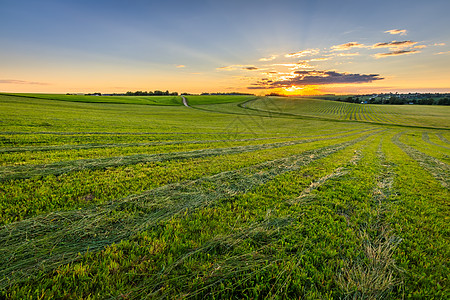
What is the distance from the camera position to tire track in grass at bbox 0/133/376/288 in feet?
9.08

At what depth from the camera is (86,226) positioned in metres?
3.61

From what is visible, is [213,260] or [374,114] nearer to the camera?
[213,260]

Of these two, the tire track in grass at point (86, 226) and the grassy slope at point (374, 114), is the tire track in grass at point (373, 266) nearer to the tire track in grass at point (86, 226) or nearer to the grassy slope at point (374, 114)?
the tire track in grass at point (86, 226)

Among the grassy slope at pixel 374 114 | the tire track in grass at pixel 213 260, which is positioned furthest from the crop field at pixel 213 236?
the grassy slope at pixel 374 114

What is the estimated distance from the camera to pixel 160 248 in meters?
3.17

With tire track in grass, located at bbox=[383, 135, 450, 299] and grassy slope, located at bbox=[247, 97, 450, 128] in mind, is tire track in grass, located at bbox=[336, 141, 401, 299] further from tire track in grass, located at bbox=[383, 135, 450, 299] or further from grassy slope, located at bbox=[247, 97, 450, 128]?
grassy slope, located at bbox=[247, 97, 450, 128]

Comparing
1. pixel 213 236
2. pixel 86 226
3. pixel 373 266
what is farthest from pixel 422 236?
pixel 86 226

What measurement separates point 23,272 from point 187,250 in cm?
226

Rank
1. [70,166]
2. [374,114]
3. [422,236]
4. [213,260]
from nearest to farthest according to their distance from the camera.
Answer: [213,260] < [422,236] < [70,166] < [374,114]

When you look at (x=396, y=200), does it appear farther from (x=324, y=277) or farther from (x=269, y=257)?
(x=269, y=257)

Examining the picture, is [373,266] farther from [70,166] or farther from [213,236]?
[70,166]

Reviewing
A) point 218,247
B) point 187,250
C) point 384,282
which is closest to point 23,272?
point 187,250

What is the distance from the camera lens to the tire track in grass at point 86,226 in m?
2.77

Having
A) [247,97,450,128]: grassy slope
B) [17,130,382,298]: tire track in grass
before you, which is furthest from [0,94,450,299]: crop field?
[247,97,450,128]: grassy slope
